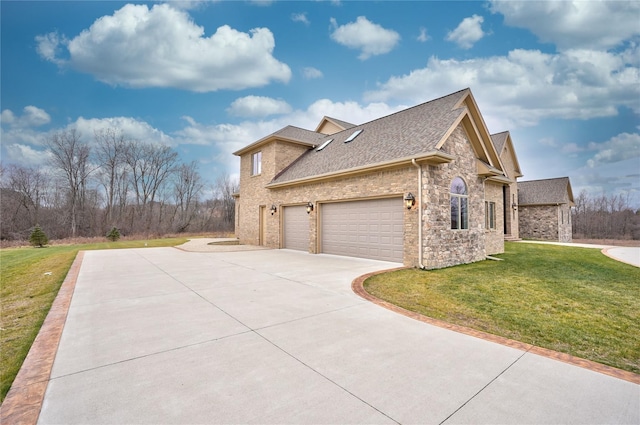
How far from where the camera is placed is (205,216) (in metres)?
36.4

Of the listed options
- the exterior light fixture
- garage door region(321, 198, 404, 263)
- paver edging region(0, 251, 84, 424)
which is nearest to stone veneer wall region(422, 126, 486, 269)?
the exterior light fixture

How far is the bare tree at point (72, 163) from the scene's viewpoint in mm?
27406

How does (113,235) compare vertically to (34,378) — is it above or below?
above

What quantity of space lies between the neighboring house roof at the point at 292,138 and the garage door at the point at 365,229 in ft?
16.5

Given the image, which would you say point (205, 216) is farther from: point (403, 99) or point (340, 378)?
point (340, 378)

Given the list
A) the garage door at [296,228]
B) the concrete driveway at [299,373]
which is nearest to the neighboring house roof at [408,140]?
the garage door at [296,228]

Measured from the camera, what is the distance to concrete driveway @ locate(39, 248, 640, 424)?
229 centimetres

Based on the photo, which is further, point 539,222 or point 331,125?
Result: point 539,222

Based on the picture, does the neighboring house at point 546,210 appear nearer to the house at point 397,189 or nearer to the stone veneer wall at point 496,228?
the stone veneer wall at point 496,228

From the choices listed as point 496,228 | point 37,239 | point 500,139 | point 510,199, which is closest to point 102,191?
point 37,239

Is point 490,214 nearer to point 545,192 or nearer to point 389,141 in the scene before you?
point 389,141

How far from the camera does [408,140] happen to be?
410 inches

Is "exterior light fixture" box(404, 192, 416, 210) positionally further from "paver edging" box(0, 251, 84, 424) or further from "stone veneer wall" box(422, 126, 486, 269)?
"paver edging" box(0, 251, 84, 424)

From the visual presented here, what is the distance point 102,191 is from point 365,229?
31.2 metres
